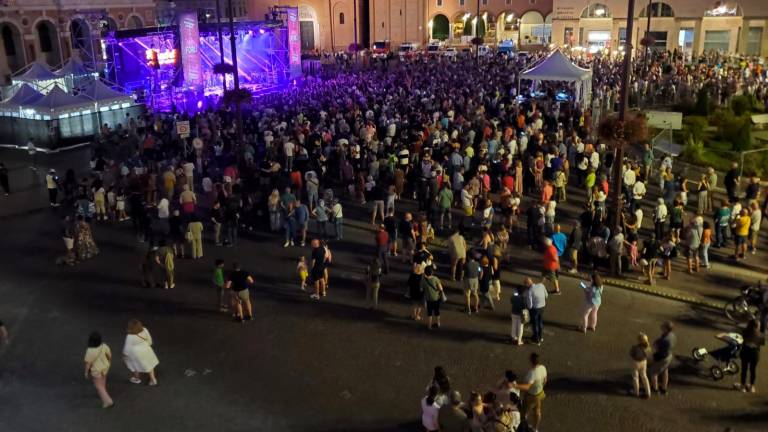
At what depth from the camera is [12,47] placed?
1631 inches

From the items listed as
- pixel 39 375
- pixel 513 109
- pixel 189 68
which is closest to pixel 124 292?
pixel 39 375

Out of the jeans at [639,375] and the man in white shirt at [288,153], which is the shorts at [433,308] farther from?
the man in white shirt at [288,153]

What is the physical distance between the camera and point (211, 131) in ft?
77.6

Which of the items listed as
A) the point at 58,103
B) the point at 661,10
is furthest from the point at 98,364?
the point at 661,10

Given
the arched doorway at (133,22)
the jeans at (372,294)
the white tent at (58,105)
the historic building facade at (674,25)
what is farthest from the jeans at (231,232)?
the historic building facade at (674,25)

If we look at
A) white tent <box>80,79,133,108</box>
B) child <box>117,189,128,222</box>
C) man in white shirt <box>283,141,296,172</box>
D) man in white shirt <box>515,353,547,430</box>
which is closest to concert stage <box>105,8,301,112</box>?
white tent <box>80,79,133,108</box>

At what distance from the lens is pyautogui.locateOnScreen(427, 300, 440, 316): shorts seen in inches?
448

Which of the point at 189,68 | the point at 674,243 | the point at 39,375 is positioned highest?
the point at 189,68

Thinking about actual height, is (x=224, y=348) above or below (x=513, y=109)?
below

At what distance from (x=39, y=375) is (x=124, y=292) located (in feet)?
10.4

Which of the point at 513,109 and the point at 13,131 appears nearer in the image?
the point at 513,109

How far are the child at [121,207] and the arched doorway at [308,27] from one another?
174 ft

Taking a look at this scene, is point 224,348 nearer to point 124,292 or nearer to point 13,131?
point 124,292

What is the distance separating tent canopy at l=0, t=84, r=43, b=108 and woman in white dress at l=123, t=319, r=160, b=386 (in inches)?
782
